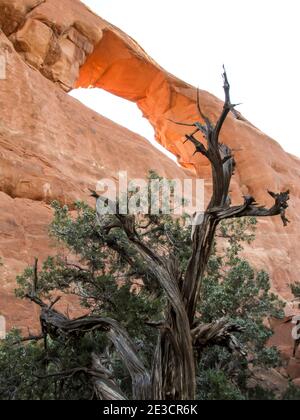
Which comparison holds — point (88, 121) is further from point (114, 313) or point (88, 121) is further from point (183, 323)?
point (183, 323)

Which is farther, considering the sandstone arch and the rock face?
the sandstone arch

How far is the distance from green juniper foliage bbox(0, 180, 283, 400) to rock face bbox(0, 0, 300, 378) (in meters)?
4.36

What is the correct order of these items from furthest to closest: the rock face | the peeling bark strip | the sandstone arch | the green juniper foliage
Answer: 1. the sandstone arch
2. the rock face
3. the green juniper foliage
4. the peeling bark strip

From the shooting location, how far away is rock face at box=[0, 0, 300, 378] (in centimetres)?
1967

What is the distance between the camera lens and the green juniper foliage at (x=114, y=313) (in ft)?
29.1

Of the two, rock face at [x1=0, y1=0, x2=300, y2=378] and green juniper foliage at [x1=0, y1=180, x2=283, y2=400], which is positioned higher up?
rock face at [x1=0, y1=0, x2=300, y2=378]

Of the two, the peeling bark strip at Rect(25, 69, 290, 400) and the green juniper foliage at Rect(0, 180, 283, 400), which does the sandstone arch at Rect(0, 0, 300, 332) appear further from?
the peeling bark strip at Rect(25, 69, 290, 400)

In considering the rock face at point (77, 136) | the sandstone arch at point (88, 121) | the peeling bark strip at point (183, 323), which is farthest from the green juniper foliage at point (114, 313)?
the sandstone arch at point (88, 121)

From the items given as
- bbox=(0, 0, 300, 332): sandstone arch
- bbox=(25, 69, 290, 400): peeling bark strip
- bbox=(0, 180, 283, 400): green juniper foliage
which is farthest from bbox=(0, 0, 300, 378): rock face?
bbox=(25, 69, 290, 400): peeling bark strip

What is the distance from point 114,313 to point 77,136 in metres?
16.4

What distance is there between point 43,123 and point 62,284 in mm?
13367

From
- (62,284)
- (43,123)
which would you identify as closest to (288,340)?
(62,284)
